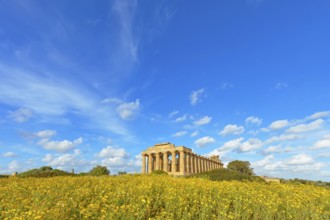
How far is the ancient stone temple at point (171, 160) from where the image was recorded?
56.9m

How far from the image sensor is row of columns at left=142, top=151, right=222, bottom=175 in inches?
2231

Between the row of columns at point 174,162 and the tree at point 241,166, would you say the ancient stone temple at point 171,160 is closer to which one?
the row of columns at point 174,162

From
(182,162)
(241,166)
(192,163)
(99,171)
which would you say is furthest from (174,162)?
(241,166)

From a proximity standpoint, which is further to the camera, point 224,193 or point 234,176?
point 234,176

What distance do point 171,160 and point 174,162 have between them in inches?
98.5

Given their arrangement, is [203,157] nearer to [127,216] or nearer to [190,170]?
[190,170]

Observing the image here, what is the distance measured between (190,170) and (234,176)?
35.2 m

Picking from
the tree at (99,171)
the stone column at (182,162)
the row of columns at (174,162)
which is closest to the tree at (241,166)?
the row of columns at (174,162)

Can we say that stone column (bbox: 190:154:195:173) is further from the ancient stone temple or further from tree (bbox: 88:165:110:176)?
tree (bbox: 88:165:110:176)

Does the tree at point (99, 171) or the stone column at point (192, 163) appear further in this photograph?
the stone column at point (192, 163)

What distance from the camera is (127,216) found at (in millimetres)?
6355

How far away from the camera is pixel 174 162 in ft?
188

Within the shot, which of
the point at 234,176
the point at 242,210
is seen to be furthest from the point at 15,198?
the point at 234,176

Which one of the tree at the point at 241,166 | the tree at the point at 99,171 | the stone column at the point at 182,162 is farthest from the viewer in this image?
the tree at the point at 241,166
